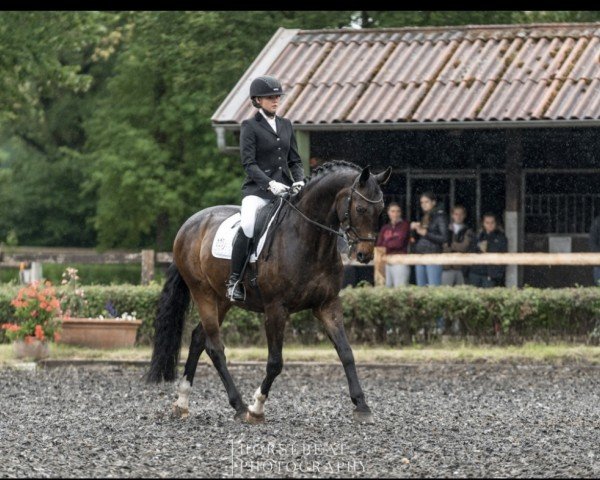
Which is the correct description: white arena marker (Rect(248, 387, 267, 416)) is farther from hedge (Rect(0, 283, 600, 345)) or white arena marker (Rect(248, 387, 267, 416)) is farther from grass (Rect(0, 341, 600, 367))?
hedge (Rect(0, 283, 600, 345))

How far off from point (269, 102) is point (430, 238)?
9.13 m

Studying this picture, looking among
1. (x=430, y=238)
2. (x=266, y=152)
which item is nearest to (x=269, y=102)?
(x=266, y=152)

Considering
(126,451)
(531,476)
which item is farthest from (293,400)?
(531,476)

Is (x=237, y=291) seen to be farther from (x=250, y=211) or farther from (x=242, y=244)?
(x=250, y=211)

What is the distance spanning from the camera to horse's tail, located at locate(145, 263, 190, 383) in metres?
12.5

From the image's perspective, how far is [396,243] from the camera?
20.0m

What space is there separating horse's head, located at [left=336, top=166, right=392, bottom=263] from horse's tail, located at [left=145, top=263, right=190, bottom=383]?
254 centimetres

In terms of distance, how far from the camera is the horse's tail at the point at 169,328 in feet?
41.0

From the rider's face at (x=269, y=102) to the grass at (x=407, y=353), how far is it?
5619 millimetres

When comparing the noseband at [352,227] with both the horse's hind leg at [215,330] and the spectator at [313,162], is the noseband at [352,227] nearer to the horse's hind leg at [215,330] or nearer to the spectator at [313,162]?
the horse's hind leg at [215,330]

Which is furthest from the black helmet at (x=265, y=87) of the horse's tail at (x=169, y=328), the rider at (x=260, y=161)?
the horse's tail at (x=169, y=328)

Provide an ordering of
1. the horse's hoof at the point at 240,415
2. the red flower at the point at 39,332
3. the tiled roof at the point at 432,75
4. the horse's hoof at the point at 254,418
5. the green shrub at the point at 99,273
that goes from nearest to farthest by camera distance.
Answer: the horse's hoof at the point at 254,418 → the horse's hoof at the point at 240,415 → the red flower at the point at 39,332 → the tiled roof at the point at 432,75 → the green shrub at the point at 99,273

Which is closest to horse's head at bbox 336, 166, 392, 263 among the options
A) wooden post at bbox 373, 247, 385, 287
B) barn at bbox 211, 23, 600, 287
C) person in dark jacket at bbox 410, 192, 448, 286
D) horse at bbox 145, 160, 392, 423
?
horse at bbox 145, 160, 392, 423

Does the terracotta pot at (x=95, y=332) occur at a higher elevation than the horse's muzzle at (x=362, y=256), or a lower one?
lower
